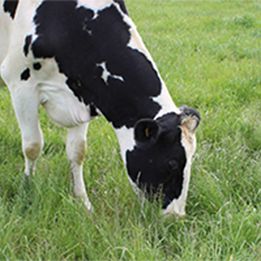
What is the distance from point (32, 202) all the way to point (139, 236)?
→ 80cm

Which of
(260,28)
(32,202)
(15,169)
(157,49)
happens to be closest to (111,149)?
(15,169)

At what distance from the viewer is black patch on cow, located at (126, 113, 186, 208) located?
122 inches

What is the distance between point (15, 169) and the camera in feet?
13.4

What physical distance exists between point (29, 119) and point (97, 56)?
2.14 ft

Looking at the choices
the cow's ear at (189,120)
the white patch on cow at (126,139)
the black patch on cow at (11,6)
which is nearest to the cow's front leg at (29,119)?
the black patch on cow at (11,6)

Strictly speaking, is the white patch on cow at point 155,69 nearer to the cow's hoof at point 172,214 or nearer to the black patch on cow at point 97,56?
the black patch on cow at point 97,56

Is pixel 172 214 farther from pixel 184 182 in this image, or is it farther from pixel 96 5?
pixel 96 5

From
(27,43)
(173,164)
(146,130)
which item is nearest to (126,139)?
(146,130)

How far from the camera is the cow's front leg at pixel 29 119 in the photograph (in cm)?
362

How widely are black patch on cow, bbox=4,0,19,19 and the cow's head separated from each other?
4.07 feet

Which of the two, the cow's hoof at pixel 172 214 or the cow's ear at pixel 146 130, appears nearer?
the cow's ear at pixel 146 130

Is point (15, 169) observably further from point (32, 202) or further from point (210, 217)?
point (210, 217)

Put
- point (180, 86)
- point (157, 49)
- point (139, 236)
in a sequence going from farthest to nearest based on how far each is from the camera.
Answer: point (157, 49)
point (180, 86)
point (139, 236)

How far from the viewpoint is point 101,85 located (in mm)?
3398
